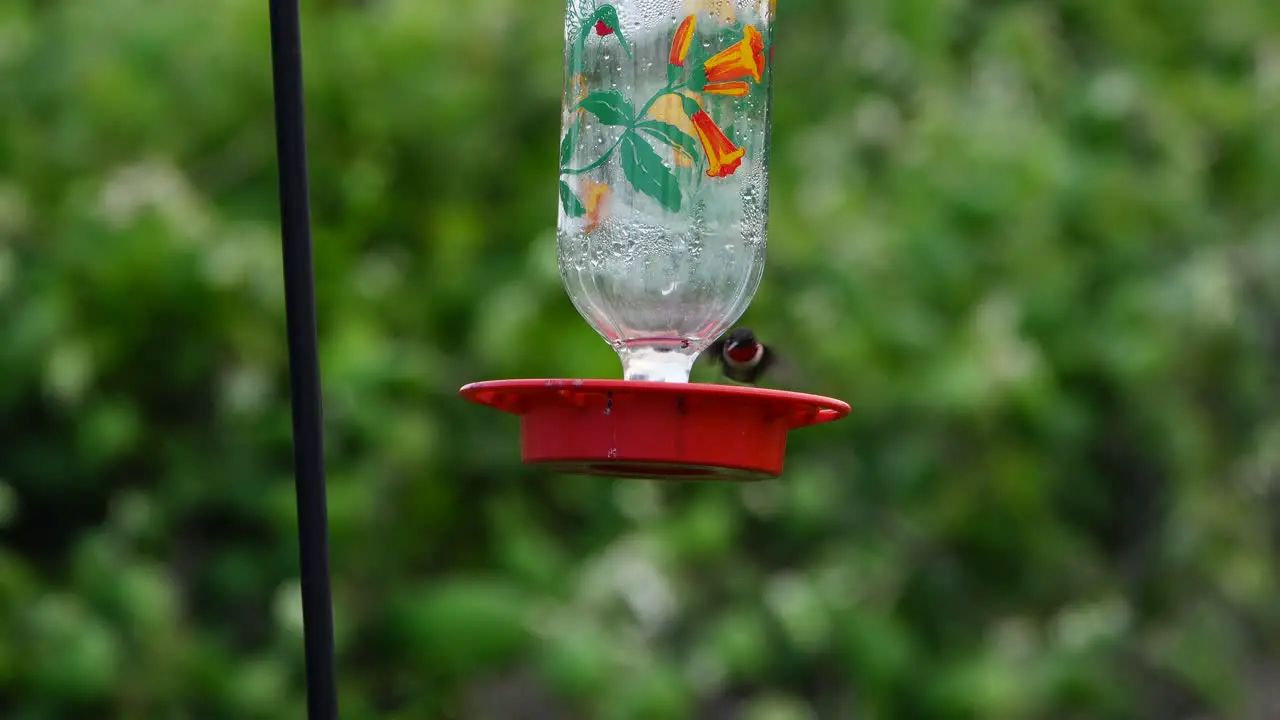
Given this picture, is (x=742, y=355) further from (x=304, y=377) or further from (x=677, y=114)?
(x=304, y=377)

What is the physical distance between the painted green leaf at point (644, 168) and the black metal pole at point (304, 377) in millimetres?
515

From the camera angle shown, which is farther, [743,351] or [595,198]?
[743,351]

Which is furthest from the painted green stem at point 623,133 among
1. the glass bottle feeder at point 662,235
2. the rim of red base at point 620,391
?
the rim of red base at point 620,391

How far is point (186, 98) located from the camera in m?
3.96

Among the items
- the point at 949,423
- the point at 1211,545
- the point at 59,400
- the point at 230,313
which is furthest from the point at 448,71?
the point at 1211,545

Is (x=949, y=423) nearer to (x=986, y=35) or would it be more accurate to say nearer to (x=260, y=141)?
(x=986, y=35)

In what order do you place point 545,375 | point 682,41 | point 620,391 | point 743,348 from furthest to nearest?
1. point 545,375
2. point 743,348
3. point 682,41
4. point 620,391

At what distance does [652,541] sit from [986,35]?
217 centimetres

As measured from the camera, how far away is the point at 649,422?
4.53ft

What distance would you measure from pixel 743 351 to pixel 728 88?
0.46 meters

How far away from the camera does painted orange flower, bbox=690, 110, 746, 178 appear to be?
160cm

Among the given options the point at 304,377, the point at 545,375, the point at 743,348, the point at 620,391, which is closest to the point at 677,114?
the point at 620,391

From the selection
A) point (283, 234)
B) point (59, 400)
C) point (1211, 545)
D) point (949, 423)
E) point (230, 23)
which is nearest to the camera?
point (283, 234)

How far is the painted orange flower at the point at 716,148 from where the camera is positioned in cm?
160
